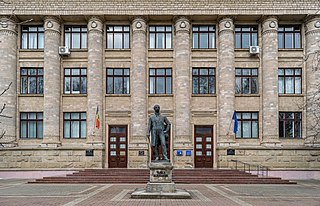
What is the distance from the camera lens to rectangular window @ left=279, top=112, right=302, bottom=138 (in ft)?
95.8

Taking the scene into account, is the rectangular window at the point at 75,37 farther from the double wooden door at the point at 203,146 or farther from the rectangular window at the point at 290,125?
the rectangular window at the point at 290,125

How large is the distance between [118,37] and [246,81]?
1081 cm

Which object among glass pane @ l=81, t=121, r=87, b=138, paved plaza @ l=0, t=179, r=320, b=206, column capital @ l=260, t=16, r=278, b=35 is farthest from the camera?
glass pane @ l=81, t=121, r=87, b=138

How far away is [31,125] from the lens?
1160 inches

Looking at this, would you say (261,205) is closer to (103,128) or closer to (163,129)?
(163,129)

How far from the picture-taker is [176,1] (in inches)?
1144

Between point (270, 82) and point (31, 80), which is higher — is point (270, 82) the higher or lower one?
the lower one

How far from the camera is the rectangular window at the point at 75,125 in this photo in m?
29.4

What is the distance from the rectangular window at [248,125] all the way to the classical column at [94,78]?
10.7 meters

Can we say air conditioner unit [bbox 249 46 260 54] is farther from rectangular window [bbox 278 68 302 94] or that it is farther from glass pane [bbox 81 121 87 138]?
glass pane [bbox 81 121 87 138]

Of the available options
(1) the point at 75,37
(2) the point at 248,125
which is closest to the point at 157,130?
(2) the point at 248,125

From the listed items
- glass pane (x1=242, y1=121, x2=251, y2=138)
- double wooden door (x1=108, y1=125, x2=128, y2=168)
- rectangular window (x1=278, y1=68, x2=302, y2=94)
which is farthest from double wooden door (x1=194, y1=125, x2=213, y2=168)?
rectangular window (x1=278, y1=68, x2=302, y2=94)

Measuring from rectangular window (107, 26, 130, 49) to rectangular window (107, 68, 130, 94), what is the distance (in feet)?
6.39

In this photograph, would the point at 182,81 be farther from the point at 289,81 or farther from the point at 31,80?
the point at 31,80
